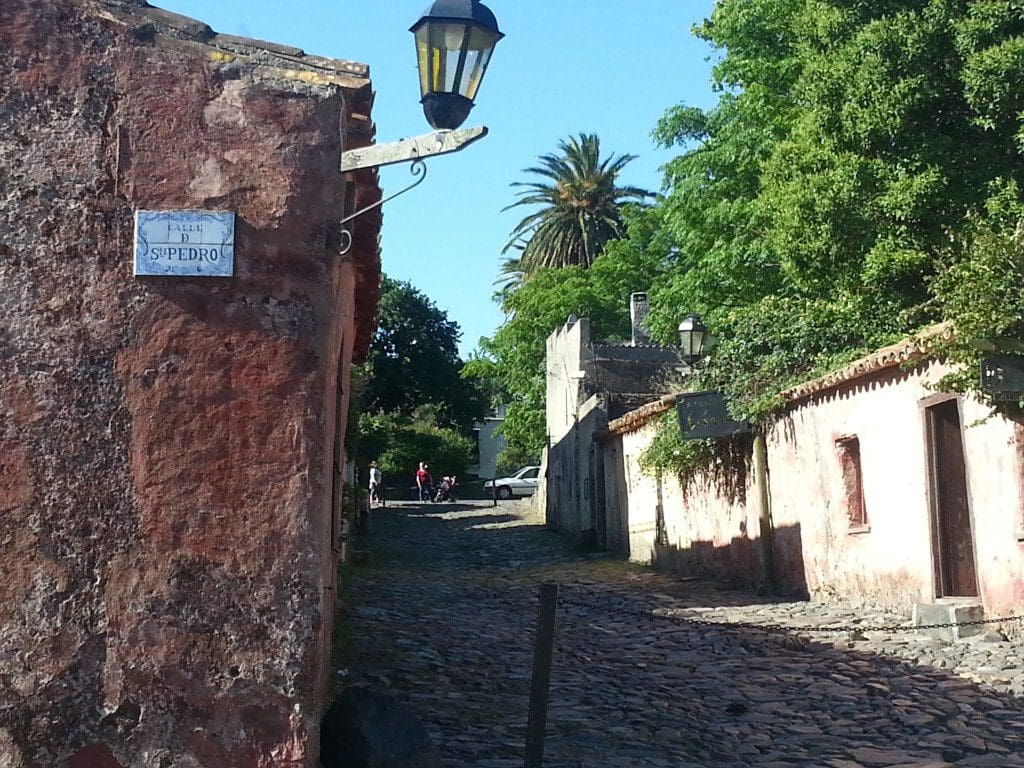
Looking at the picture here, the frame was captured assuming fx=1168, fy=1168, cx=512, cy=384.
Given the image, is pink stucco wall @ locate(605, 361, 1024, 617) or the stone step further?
pink stucco wall @ locate(605, 361, 1024, 617)

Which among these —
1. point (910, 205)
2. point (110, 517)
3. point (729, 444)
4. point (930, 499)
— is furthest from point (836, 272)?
point (110, 517)

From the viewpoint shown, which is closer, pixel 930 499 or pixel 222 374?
pixel 222 374

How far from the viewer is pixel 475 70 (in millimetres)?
5562

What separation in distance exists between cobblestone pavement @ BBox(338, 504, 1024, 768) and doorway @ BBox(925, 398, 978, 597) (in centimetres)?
69

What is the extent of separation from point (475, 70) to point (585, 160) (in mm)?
37957

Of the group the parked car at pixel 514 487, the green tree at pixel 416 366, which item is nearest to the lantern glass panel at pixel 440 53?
the parked car at pixel 514 487

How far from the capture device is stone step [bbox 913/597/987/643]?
33.6ft

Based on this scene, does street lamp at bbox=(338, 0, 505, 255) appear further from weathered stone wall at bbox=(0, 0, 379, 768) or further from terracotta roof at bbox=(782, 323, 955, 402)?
terracotta roof at bbox=(782, 323, 955, 402)

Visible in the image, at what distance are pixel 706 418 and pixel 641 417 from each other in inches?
149

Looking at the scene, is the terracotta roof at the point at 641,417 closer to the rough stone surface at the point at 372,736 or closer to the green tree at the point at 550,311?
the rough stone surface at the point at 372,736

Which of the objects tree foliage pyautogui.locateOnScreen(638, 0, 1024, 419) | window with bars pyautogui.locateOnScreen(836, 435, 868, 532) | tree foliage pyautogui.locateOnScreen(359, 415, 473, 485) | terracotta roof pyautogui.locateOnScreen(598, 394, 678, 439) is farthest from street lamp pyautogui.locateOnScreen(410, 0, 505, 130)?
tree foliage pyautogui.locateOnScreen(359, 415, 473, 485)

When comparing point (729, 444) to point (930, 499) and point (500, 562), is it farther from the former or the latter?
point (500, 562)

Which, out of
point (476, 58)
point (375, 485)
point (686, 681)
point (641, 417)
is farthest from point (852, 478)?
point (375, 485)

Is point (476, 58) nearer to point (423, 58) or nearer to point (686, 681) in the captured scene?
point (423, 58)
